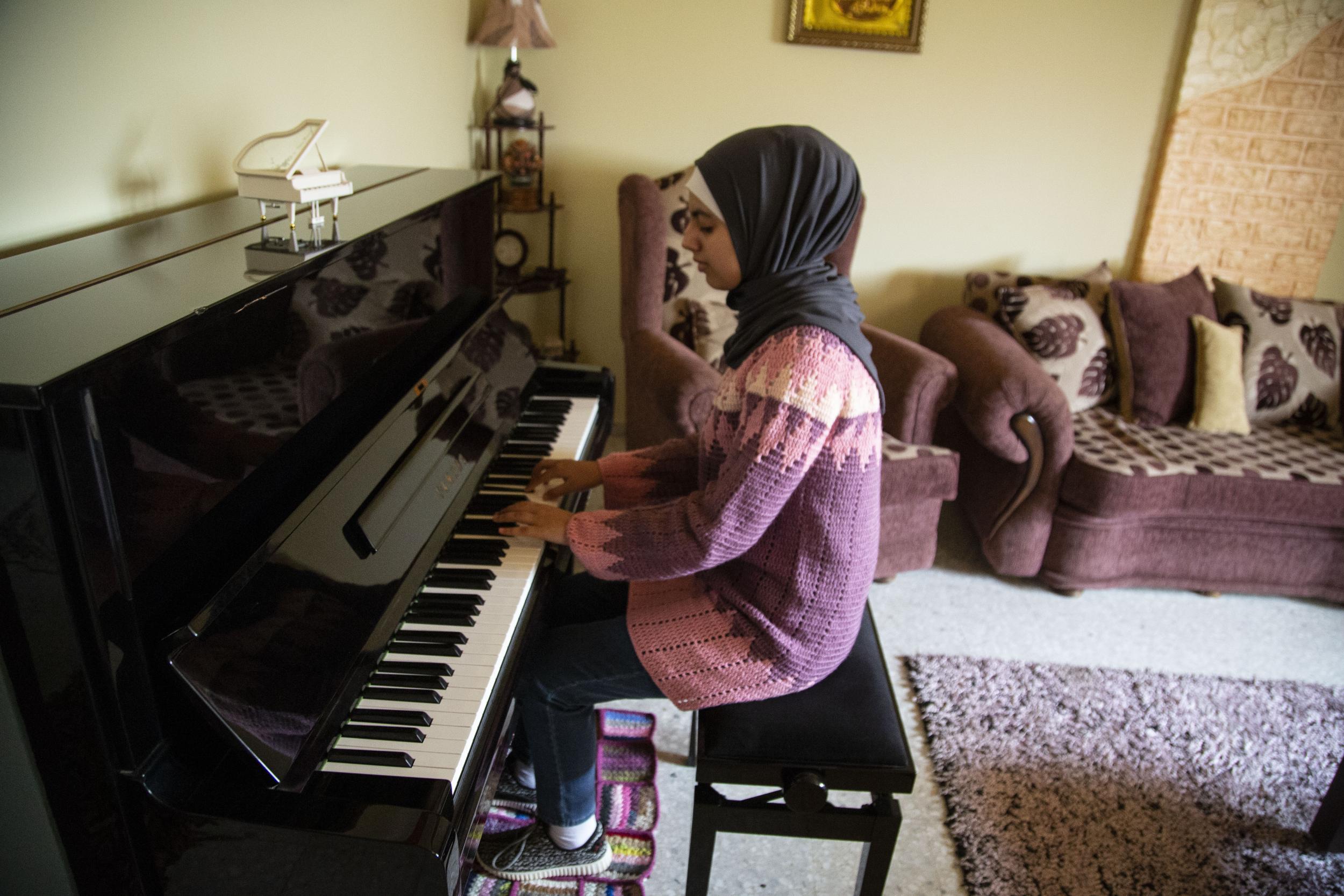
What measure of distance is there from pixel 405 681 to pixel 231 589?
269 millimetres

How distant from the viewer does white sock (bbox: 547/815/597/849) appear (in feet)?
5.13

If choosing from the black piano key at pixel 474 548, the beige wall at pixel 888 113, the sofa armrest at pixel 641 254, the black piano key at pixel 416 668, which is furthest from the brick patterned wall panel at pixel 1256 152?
the black piano key at pixel 416 668

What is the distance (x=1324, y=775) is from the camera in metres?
1.98

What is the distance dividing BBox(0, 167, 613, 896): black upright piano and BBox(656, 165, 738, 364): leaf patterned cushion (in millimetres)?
1588

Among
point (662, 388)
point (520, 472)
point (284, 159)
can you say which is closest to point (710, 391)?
point (662, 388)

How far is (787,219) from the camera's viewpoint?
129 cm

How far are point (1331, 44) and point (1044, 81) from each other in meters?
0.90

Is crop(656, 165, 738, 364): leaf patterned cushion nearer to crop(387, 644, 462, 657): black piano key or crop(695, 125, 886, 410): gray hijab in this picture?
crop(695, 125, 886, 410): gray hijab

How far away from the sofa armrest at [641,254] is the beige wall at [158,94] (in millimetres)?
893

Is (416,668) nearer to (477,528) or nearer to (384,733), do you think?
(384,733)

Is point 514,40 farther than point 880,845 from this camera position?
Yes

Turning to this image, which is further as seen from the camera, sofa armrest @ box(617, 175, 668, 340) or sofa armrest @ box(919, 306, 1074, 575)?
Result: sofa armrest @ box(617, 175, 668, 340)

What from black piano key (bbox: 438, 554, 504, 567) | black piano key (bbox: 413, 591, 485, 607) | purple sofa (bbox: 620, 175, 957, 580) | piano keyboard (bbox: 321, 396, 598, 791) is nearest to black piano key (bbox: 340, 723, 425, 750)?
piano keyboard (bbox: 321, 396, 598, 791)

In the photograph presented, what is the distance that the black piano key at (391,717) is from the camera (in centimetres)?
100
